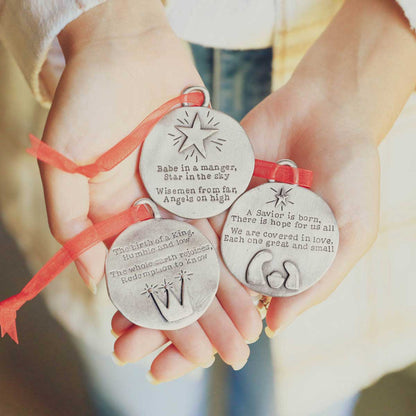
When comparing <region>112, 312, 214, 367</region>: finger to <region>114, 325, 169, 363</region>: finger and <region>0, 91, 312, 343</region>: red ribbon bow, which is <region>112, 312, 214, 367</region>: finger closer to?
<region>114, 325, 169, 363</region>: finger

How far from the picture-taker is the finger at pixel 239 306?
0.67 meters

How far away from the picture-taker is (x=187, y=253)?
69cm

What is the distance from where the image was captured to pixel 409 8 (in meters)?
0.82

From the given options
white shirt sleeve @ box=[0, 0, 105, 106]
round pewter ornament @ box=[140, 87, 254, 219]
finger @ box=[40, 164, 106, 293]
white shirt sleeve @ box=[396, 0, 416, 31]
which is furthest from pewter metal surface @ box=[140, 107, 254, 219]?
A: white shirt sleeve @ box=[396, 0, 416, 31]

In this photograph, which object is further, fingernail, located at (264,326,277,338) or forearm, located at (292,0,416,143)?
forearm, located at (292,0,416,143)

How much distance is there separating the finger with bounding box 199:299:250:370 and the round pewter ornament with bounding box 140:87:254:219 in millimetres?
144

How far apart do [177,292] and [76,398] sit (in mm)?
273

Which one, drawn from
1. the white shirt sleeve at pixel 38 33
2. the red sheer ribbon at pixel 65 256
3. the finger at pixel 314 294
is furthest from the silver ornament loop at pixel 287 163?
the white shirt sleeve at pixel 38 33

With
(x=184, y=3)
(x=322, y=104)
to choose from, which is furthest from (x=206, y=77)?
(x=322, y=104)

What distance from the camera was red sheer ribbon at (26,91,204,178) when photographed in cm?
64

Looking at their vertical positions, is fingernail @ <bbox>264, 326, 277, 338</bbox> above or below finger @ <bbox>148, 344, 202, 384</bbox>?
below

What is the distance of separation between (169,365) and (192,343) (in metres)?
0.04

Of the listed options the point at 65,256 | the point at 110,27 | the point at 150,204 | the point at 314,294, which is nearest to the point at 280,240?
the point at 314,294

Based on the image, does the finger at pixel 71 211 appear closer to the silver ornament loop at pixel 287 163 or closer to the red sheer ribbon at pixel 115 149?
the red sheer ribbon at pixel 115 149
